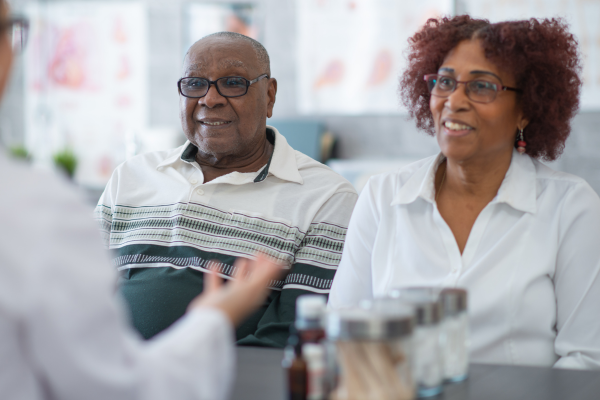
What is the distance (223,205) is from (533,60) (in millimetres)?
924

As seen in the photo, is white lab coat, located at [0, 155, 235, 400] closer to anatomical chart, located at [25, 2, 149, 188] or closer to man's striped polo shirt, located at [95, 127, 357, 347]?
man's striped polo shirt, located at [95, 127, 357, 347]

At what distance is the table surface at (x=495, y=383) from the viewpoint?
93 cm

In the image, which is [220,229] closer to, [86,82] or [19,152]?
[19,152]

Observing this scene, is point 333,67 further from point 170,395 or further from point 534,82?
point 170,395

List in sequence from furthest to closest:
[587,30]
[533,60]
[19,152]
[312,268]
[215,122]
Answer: [19,152], [587,30], [215,122], [312,268], [533,60]

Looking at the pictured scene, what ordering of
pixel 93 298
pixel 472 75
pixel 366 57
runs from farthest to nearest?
pixel 366 57 → pixel 472 75 → pixel 93 298

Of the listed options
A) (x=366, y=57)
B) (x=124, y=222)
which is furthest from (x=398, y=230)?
(x=366, y=57)

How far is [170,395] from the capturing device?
25.9 inches

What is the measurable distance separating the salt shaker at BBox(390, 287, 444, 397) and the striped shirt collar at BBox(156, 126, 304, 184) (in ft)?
3.26

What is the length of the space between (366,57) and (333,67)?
250mm

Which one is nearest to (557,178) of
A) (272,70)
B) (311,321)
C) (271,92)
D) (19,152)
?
(311,321)

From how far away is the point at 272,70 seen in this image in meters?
4.62

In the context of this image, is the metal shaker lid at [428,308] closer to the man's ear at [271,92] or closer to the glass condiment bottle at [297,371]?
the glass condiment bottle at [297,371]

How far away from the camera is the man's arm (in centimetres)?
160
